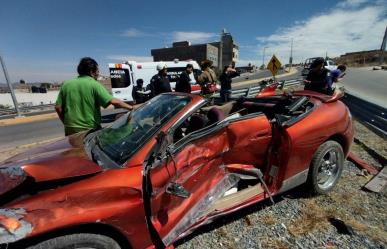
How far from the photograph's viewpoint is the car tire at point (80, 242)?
1.76 metres

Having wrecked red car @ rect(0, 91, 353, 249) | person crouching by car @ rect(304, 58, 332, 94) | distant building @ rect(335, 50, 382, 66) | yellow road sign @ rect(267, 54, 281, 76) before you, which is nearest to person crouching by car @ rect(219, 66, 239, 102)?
person crouching by car @ rect(304, 58, 332, 94)

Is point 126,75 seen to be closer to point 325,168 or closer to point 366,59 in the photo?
point 325,168

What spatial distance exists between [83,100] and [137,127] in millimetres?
1225

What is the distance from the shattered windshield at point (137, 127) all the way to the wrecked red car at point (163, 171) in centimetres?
1

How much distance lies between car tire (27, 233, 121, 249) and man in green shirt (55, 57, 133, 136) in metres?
1.86

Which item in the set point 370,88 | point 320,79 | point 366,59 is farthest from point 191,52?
point 320,79

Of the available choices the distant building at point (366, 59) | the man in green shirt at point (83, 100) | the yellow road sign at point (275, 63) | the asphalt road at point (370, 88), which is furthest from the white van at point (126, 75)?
the distant building at point (366, 59)

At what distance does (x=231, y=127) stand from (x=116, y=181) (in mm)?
1277

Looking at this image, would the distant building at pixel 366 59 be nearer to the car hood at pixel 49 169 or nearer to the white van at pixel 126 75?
the white van at pixel 126 75

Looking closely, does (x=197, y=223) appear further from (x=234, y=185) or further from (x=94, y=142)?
(x=94, y=142)

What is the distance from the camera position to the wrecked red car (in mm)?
1875

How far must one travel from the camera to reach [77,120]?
11.9 feet

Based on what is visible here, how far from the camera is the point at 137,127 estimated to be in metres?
2.77

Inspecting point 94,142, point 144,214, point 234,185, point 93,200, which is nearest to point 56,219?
point 93,200
